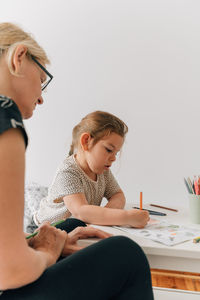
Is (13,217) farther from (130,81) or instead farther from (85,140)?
(130,81)

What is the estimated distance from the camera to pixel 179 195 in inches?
75.7

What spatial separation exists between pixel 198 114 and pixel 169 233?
1125mm

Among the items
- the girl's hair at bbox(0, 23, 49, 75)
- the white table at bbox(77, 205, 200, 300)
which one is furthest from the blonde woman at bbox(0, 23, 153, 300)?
the white table at bbox(77, 205, 200, 300)

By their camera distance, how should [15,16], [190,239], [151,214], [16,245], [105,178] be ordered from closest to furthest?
[16,245]
[190,239]
[151,214]
[105,178]
[15,16]

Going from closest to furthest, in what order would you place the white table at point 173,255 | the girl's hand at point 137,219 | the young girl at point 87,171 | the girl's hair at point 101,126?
the white table at point 173,255 → the girl's hand at point 137,219 → the young girl at point 87,171 → the girl's hair at point 101,126

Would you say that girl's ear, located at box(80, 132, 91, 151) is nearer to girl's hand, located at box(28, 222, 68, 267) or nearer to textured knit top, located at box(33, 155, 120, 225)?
textured knit top, located at box(33, 155, 120, 225)

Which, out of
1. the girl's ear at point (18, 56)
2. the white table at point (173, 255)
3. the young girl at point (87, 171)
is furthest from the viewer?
the young girl at point (87, 171)

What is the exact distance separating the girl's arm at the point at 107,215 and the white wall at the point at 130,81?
0.95m

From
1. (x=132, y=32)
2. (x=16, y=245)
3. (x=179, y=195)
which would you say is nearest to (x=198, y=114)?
Result: (x=179, y=195)

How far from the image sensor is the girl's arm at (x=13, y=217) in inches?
19.4

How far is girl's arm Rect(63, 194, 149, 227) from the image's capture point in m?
0.96

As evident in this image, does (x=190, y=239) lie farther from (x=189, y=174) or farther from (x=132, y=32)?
(x=132, y=32)

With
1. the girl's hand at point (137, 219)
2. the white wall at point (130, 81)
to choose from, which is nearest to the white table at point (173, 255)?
the girl's hand at point (137, 219)

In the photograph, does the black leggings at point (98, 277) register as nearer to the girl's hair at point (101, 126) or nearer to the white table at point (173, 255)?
the white table at point (173, 255)
